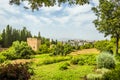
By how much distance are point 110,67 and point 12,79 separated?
15.7m

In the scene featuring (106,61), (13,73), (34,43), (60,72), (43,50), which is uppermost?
(34,43)

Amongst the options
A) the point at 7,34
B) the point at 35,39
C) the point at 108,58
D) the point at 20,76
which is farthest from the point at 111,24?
the point at 7,34

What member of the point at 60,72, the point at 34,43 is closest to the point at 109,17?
the point at 60,72

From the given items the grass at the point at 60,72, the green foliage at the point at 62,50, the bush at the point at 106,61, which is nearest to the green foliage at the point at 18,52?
the green foliage at the point at 62,50

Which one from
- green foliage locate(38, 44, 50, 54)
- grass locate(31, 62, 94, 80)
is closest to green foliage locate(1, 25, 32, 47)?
green foliage locate(38, 44, 50, 54)

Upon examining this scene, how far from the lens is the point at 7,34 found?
3824 inches

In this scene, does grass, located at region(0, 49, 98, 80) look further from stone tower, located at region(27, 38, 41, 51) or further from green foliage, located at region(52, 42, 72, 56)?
stone tower, located at region(27, 38, 41, 51)

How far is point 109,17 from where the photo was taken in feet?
149

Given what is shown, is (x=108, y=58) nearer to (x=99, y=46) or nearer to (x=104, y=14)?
(x=104, y=14)

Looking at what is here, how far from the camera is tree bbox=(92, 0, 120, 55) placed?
44.4 metres

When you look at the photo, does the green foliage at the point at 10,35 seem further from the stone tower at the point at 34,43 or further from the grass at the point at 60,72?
the grass at the point at 60,72

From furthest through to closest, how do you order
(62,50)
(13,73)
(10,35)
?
(10,35)
(62,50)
(13,73)

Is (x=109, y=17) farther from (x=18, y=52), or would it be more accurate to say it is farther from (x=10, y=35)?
(x=10, y=35)

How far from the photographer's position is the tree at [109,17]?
146ft
